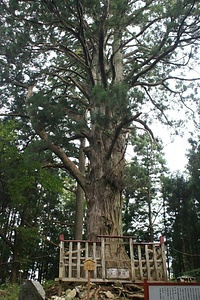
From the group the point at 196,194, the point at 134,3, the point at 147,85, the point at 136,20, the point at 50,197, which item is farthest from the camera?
the point at 50,197

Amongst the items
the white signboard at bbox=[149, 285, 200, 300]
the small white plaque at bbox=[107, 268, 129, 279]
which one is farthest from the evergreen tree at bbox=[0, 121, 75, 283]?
the white signboard at bbox=[149, 285, 200, 300]

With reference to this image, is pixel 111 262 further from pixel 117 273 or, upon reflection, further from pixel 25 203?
pixel 25 203

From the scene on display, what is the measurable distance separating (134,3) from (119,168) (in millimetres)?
3431

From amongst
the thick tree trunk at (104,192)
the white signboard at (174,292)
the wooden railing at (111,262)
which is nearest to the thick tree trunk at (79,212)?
the thick tree trunk at (104,192)

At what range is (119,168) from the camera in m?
5.76

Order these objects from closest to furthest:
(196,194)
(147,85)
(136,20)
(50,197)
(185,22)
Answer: (185,22) → (136,20) → (147,85) → (196,194) → (50,197)

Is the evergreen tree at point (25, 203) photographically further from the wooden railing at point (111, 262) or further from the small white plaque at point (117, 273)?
the small white plaque at point (117, 273)

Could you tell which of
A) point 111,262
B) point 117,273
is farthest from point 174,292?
point 111,262

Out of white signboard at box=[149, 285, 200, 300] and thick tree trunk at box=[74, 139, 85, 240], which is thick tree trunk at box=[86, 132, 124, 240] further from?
thick tree trunk at box=[74, 139, 85, 240]

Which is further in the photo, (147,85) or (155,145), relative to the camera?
(147,85)

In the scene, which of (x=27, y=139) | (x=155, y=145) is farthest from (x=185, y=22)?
(x=27, y=139)

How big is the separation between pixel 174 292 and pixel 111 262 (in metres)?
2.31

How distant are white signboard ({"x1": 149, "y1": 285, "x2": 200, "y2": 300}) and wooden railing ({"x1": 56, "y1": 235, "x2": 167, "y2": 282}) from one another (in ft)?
6.53

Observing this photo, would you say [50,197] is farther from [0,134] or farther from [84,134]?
[84,134]
